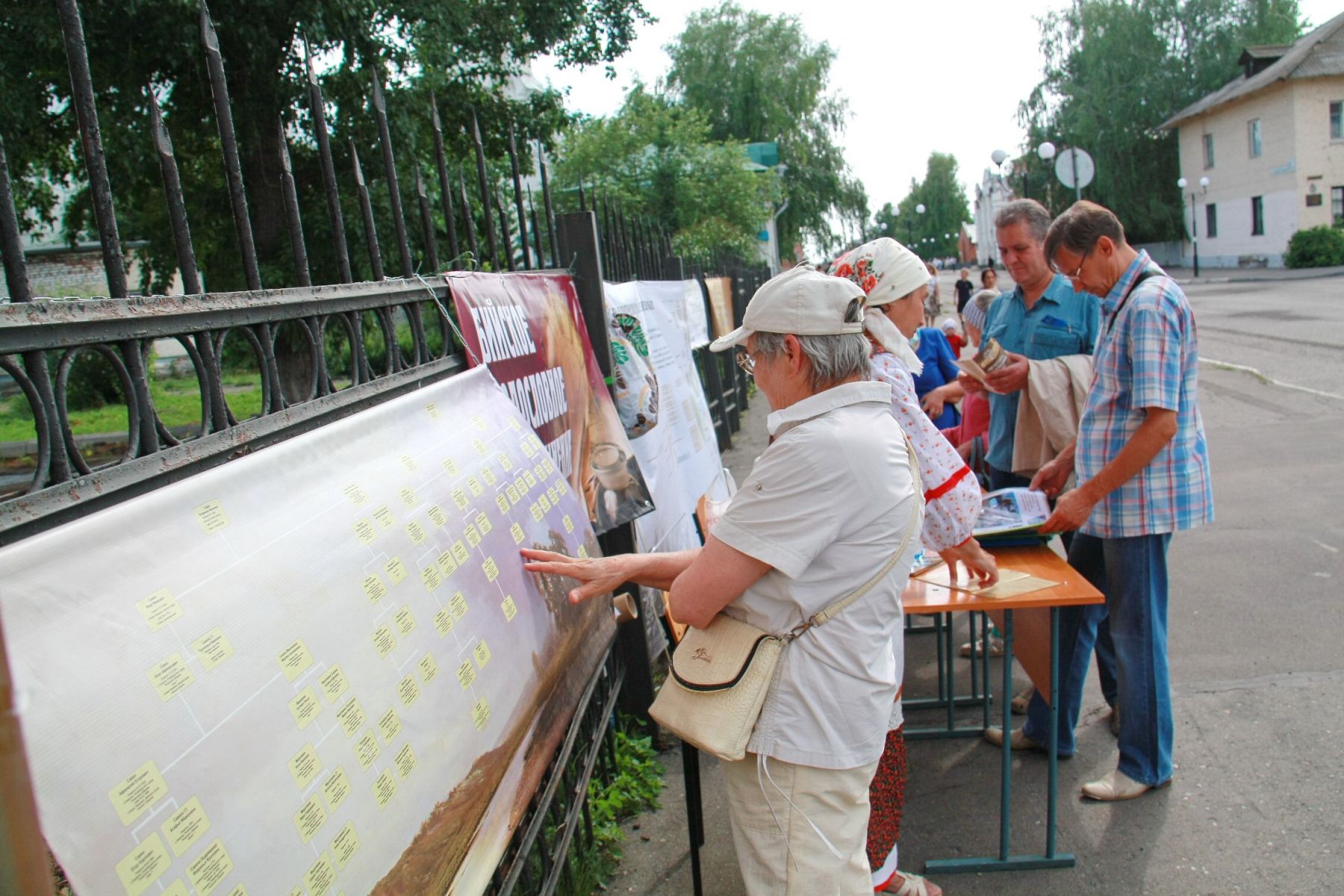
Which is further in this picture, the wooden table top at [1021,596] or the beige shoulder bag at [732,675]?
the wooden table top at [1021,596]

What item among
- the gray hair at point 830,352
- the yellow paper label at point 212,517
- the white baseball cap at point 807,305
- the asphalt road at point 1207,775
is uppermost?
the white baseball cap at point 807,305

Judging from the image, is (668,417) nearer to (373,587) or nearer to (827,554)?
(827,554)

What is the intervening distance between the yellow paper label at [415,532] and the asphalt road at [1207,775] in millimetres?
1819

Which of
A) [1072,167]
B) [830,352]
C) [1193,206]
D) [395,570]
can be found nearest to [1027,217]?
[830,352]

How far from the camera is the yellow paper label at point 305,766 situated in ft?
3.97

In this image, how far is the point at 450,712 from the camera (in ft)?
5.27

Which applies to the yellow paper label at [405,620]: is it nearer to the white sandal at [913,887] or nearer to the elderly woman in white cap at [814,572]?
the elderly woman in white cap at [814,572]

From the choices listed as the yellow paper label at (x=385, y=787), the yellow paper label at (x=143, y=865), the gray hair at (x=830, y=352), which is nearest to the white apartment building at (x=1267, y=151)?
the gray hair at (x=830, y=352)

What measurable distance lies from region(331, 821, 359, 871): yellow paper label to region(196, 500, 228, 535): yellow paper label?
1.37 feet

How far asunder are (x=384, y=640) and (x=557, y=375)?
168 cm

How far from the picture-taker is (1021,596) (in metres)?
2.90

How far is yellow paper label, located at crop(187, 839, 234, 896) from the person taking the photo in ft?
3.35

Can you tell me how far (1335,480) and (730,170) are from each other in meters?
10.7

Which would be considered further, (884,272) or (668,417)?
(668,417)
